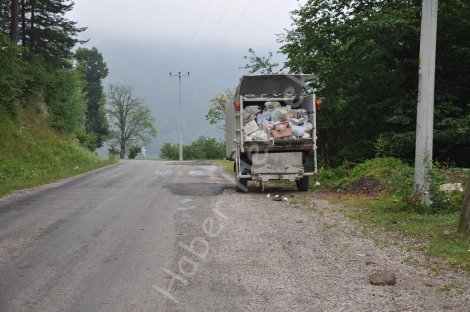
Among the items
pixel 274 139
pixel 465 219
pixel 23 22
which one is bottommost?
pixel 465 219

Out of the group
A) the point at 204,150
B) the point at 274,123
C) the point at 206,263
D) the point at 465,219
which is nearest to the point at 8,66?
the point at 274,123

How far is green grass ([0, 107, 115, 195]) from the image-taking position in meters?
19.9

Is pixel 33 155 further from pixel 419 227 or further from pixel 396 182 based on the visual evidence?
pixel 419 227

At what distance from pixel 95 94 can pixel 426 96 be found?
273 ft

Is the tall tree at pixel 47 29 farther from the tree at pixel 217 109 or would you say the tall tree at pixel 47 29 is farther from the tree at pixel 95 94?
the tree at pixel 95 94

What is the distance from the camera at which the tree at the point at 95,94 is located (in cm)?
8469

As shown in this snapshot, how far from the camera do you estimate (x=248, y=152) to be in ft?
46.4

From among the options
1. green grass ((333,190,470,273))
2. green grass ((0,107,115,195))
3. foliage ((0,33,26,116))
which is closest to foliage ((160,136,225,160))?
green grass ((0,107,115,195))

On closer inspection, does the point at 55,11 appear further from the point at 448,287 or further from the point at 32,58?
the point at 448,287

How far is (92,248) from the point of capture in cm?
734

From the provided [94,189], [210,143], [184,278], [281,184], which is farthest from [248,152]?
[210,143]

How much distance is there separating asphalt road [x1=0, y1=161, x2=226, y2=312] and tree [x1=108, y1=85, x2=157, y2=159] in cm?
8942

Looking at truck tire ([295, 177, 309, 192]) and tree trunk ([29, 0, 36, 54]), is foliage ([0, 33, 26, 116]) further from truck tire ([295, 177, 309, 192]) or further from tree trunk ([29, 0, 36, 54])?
truck tire ([295, 177, 309, 192])

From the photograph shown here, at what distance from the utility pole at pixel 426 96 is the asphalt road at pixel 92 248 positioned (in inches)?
168
